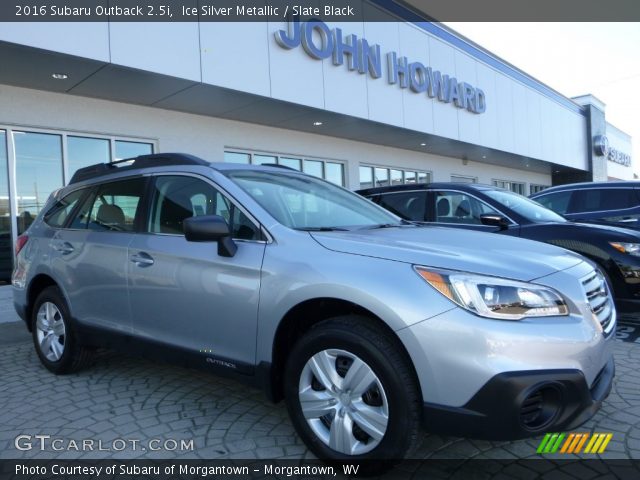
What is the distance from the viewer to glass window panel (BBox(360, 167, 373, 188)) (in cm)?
1336

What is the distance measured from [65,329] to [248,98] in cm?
574

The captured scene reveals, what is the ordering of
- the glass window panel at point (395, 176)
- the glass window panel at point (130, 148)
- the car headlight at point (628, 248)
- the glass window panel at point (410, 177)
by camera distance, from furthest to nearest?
the glass window panel at point (410, 177) < the glass window panel at point (395, 176) < the glass window panel at point (130, 148) < the car headlight at point (628, 248)

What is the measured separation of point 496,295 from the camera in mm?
2166

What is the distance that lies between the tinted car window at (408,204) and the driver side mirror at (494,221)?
0.92 metres

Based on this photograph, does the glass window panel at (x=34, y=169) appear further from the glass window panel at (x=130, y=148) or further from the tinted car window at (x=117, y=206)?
the tinted car window at (x=117, y=206)

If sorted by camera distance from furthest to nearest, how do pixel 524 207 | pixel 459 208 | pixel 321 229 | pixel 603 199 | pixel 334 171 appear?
1. pixel 334 171
2. pixel 603 199
3. pixel 459 208
4. pixel 524 207
5. pixel 321 229

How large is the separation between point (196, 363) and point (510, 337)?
1.89m

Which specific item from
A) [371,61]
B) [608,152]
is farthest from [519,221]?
[608,152]

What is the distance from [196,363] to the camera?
119 inches

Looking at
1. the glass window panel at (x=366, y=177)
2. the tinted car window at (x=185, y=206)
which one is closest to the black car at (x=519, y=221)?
the tinted car window at (x=185, y=206)

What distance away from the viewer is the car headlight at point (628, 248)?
477cm

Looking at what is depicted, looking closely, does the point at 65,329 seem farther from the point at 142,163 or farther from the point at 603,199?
the point at 603,199

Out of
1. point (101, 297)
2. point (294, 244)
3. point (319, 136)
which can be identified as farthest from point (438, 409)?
point (319, 136)

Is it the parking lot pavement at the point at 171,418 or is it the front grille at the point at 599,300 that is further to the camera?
the parking lot pavement at the point at 171,418
